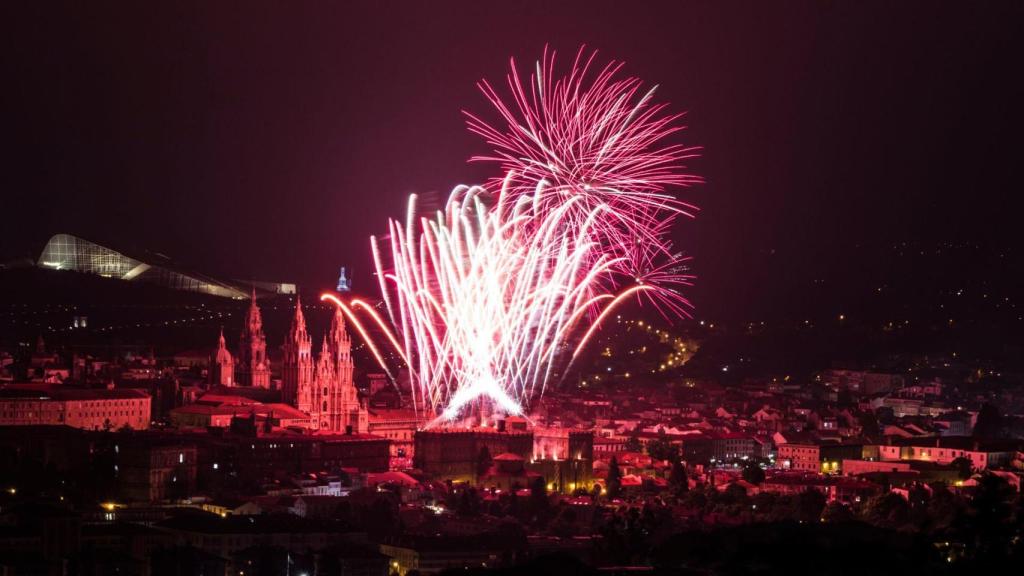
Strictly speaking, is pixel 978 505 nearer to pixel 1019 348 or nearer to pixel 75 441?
pixel 75 441

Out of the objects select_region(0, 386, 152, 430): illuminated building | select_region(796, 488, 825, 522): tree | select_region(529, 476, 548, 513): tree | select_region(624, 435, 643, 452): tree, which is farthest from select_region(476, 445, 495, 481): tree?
select_region(0, 386, 152, 430): illuminated building

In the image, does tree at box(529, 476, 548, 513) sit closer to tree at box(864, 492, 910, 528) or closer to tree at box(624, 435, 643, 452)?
tree at box(864, 492, 910, 528)

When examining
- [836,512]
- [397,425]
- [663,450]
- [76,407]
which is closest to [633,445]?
[663,450]

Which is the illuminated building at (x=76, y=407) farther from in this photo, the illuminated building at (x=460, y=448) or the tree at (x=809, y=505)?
the tree at (x=809, y=505)

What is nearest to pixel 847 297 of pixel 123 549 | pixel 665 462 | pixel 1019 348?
pixel 1019 348

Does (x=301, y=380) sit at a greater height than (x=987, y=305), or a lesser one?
lesser
